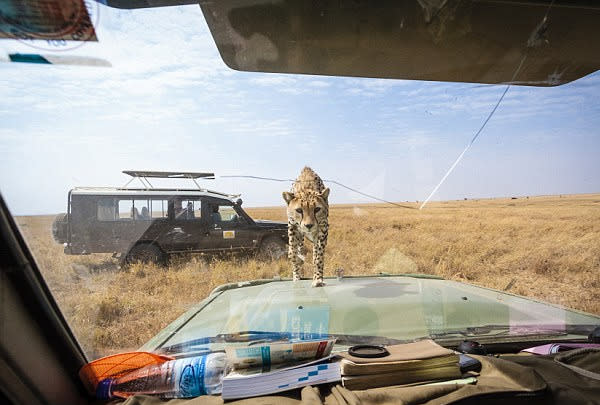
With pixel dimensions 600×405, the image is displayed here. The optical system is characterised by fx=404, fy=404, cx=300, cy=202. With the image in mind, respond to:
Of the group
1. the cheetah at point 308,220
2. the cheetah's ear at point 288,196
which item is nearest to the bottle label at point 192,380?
the cheetah at point 308,220

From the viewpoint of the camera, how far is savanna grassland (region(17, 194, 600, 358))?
174 cm

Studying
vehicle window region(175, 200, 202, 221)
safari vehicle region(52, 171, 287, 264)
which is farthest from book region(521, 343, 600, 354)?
vehicle window region(175, 200, 202, 221)

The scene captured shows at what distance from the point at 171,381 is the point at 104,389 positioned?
245 millimetres

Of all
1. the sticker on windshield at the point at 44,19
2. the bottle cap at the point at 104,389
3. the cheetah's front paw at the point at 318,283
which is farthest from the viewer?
the cheetah's front paw at the point at 318,283

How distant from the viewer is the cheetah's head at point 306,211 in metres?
4.56

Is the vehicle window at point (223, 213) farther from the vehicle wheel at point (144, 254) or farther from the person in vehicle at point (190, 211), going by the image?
the vehicle wheel at point (144, 254)

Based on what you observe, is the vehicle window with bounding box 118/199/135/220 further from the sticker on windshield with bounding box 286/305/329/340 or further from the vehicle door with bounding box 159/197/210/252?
the sticker on windshield with bounding box 286/305/329/340

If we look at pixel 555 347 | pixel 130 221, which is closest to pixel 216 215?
pixel 130 221

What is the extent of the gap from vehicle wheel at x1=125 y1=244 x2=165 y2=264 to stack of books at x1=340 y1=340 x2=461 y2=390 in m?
1.28

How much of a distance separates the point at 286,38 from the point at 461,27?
89cm

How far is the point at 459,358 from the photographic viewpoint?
150 centimetres

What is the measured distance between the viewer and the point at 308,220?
4750 millimetres

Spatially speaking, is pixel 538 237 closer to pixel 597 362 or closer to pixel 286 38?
pixel 597 362

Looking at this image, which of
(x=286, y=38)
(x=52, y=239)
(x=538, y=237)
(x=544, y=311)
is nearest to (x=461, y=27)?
(x=286, y=38)
